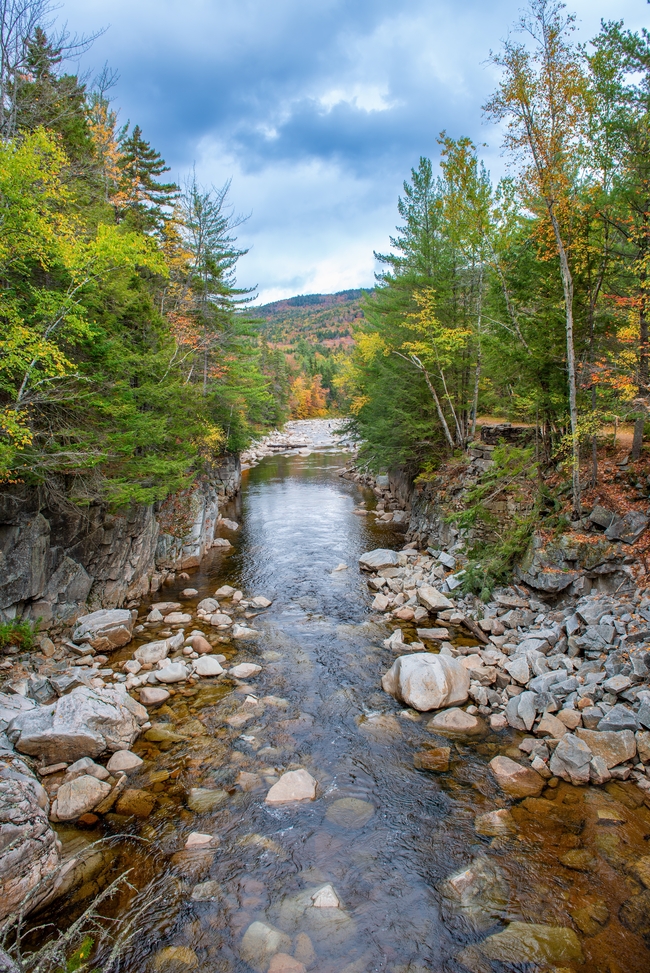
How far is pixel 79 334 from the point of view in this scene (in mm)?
9547

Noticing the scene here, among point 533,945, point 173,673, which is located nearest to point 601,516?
point 533,945

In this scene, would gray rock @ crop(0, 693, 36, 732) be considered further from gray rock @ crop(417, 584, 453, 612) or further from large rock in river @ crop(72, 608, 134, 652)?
gray rock @ crop(417, 584, 453, 612)

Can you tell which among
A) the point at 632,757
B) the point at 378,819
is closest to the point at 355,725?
the point at 378,819

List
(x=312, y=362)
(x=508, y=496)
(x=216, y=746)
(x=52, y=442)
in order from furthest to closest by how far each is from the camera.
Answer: (x=312, y=362) → (x=508, y=496) → (x=52, y=442) → (x=216, y=746)

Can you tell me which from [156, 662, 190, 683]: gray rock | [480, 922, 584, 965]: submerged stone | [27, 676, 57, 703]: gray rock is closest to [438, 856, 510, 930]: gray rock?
[480, 922, 584, 965]: submerged stone

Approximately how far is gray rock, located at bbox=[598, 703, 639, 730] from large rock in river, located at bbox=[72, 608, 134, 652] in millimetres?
9638

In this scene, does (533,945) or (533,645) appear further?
(533,645)

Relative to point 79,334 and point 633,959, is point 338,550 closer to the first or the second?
Result: point 79,334

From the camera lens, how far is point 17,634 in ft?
29.0

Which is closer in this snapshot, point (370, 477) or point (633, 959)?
point (633, 959)

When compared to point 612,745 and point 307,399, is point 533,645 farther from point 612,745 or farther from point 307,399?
point 307,399

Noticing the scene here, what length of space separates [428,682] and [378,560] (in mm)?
7262

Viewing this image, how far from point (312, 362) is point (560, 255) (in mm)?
89232

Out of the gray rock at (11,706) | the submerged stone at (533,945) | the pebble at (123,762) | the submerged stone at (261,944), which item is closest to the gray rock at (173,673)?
the pebble at (123,762)
